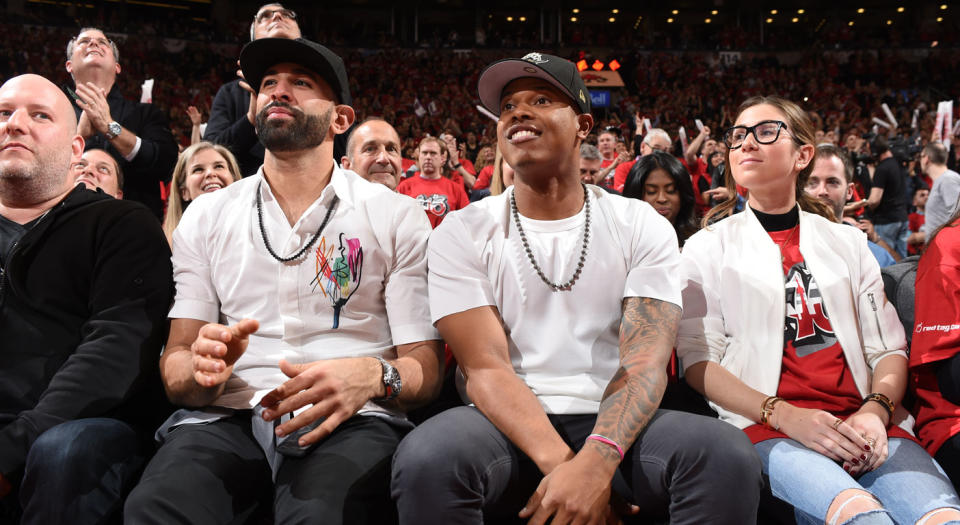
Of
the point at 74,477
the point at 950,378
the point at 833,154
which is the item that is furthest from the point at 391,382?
the point at 833,154

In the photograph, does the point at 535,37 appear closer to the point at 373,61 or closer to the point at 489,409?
the point at 373,61

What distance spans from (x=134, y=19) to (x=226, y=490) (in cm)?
2292

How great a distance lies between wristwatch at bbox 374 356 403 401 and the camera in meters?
1.86

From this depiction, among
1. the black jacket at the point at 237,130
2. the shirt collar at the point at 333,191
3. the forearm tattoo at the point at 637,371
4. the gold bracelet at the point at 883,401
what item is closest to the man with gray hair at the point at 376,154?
the black jacket at the point at 237,130

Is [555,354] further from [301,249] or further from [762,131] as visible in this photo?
[762,131]

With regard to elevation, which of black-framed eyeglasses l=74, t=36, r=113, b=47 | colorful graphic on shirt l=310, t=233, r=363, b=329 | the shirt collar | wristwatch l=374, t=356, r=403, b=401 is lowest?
wristwatch l=374, t=356, r=403, b=401

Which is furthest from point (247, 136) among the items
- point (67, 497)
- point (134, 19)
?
point (134, 19)

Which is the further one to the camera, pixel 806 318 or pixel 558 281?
pixel 806 318

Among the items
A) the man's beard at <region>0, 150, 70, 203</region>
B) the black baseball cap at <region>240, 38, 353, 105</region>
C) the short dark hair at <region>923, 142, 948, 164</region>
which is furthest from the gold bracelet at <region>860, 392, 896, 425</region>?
the short dark hair at <region>923, 142, 948, 164</region>

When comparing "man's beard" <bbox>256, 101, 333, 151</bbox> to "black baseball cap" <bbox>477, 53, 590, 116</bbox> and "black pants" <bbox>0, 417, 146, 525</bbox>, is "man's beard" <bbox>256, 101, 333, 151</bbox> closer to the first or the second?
"black baseball cap" <bbox>477, 53, 590, 116</bbox>

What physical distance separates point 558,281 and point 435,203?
3199 millimetres

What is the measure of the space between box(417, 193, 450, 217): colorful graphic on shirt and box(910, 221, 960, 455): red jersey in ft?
11.1

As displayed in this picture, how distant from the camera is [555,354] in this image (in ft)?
6.29

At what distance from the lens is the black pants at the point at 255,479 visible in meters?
1.58
